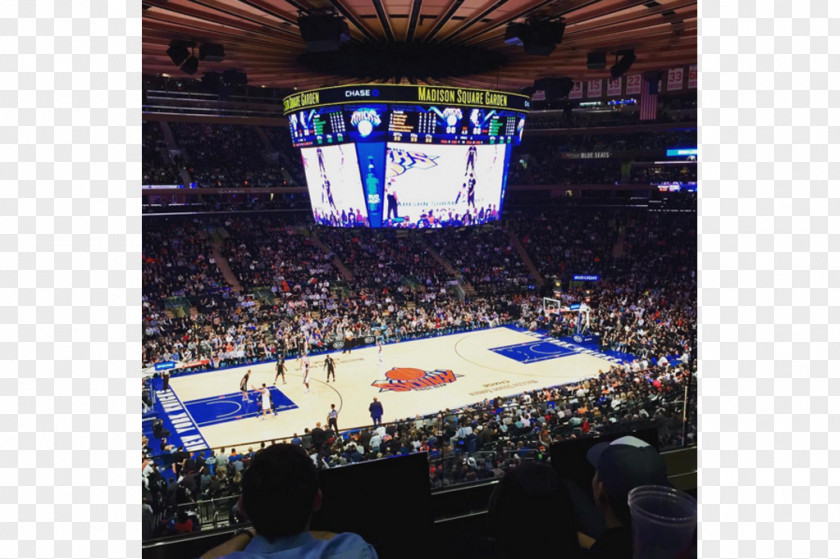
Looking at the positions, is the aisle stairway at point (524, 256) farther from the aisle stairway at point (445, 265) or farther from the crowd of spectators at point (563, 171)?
the aisle stairway at point (445, 265)

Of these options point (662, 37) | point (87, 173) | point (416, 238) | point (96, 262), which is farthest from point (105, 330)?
point (416, 238)

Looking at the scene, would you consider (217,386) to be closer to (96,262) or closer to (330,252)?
(330,252)

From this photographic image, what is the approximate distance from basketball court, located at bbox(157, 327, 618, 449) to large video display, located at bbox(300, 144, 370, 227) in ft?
13.6

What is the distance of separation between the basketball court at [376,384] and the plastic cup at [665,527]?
37.1 ft

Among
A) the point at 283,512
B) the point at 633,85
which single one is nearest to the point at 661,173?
the point at 633,85

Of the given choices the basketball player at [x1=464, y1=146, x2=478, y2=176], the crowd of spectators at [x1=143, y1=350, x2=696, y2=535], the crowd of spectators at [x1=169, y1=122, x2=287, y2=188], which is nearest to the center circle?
the basketball player at [x1=464, y1=146, x2=478, y2=176]

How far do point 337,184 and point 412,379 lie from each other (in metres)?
5.41

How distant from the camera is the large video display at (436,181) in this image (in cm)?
1589

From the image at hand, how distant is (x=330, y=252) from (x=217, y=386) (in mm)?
13235

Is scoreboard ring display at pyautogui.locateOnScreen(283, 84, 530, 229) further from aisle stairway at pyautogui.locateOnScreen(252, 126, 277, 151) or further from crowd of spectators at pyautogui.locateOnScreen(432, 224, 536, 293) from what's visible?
aisle stairway at pyautogui.locateOnScreen(252, 126, 277, 151)

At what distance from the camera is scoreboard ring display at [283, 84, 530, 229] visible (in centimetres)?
1412

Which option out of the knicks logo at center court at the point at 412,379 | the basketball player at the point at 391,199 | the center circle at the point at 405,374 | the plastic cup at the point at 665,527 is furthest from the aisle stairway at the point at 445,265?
the plastic cup at the point at 665,527

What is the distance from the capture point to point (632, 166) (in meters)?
34.1

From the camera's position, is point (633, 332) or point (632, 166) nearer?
point (633, 332)
